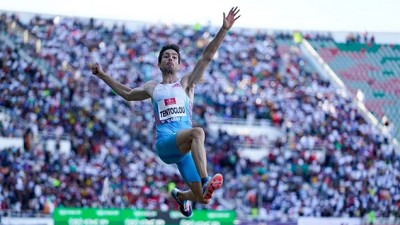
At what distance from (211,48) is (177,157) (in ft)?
5.14

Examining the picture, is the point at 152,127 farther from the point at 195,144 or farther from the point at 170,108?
the point at 195,144

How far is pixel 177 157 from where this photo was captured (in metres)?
13.7

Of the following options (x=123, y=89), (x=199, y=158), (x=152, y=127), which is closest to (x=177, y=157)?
(x=199, y=158)

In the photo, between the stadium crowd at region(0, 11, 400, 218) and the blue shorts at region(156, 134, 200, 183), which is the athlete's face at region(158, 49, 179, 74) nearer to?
the blue shorts at region(156, 134, 200, 183)

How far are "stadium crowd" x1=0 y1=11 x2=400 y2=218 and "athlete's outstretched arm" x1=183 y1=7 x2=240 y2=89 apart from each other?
15.5 meters

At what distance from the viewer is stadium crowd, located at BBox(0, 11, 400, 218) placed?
99.1ft

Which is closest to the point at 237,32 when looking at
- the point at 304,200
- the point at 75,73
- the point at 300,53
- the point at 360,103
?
the point at 300,53

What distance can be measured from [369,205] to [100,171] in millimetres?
8923

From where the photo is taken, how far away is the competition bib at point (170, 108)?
13.5m

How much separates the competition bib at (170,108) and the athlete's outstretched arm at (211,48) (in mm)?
271

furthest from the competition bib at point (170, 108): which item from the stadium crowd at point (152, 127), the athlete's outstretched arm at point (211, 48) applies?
the stadium crowd at point (152, 127)

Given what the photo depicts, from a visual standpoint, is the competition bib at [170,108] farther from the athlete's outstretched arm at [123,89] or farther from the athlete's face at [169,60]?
the athlete's face at [169,60]

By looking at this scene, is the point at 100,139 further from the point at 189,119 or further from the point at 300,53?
the point at 189,119

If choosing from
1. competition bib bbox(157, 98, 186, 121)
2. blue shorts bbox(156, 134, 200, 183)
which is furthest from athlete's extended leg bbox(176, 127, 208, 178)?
competition bib bbox(157, 98, 186, 121)
